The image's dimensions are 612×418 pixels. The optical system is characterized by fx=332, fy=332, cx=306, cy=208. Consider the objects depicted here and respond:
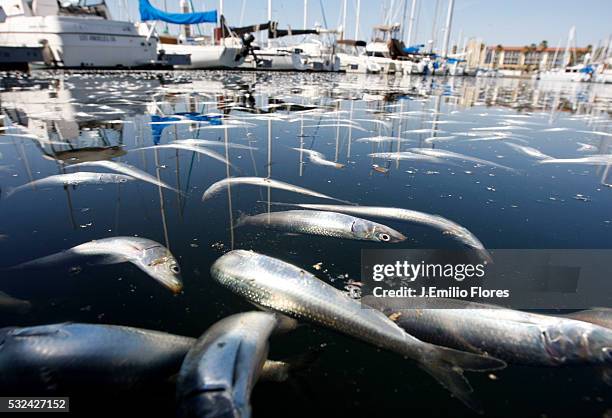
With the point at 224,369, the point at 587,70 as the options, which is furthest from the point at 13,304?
the point at 587,70

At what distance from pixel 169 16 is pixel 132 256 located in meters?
31.1

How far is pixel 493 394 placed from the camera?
5.13 ft

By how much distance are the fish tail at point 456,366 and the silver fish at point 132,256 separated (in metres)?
1.57

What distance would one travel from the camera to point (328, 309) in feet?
6.18

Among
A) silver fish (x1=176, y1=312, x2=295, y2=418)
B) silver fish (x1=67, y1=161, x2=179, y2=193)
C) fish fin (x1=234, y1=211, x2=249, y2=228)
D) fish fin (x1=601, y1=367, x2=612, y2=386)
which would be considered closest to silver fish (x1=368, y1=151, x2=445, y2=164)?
fish fin (x1=234, y1=211, x2=249, y2=228)

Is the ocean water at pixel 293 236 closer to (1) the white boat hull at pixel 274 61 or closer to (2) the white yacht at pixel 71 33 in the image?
(2) the white yacht at pixel 71 33

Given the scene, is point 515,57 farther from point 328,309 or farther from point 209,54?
point 328,309

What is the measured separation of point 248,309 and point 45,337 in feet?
3.21

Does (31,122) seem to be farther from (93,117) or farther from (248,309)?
(248,309)

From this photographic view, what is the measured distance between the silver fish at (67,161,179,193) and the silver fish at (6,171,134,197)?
0.43 ft

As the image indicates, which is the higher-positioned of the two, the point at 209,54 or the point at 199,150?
the point at 209,54

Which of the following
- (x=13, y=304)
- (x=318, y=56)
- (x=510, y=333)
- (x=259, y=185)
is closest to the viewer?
(x=510, y=333)

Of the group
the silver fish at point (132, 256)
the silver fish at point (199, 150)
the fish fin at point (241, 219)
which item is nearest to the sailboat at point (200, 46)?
the silver fish at point (199, 150)

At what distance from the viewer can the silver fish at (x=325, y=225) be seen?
2.78 meters
